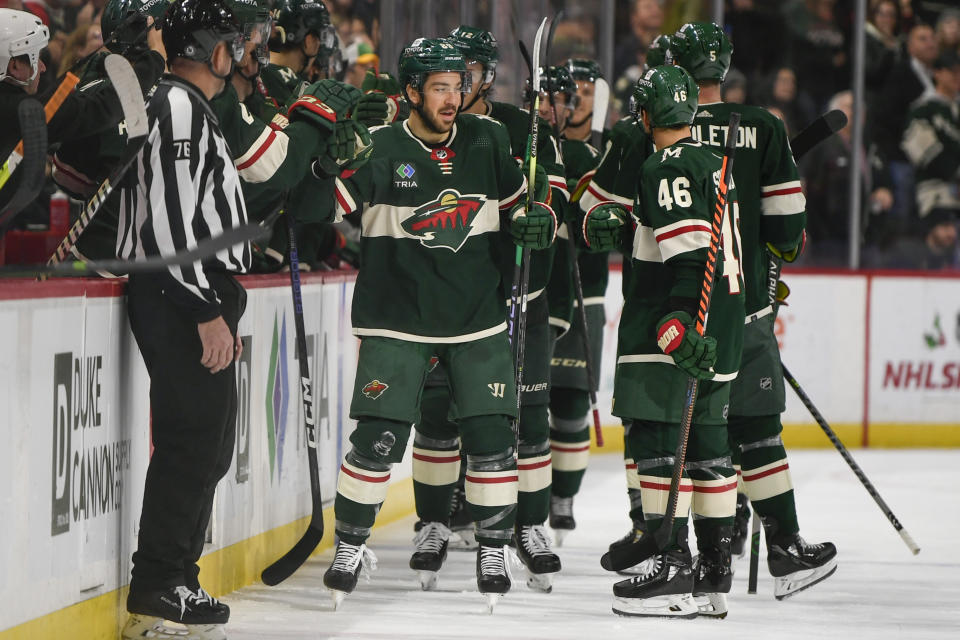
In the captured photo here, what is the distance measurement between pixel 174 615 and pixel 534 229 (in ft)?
4.42

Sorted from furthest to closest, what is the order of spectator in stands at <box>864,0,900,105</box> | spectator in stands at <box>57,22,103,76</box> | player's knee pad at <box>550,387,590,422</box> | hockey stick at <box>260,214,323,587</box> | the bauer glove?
spectator in stands at <box>864,0,900,105</box> → spectator in stands at <box>57,22,103,76</box> → player's knee pad at <box>550,387,590,422</box> → hockey stick at <box>260,214,323,587</box> → the bauer glove

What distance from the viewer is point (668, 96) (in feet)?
12.1

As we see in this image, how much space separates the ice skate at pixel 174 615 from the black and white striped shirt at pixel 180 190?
629 mm

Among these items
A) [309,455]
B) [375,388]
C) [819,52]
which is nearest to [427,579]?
[309,455]

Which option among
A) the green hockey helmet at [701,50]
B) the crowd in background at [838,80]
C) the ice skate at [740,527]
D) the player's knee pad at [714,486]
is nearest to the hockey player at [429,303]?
the player's knee pad at [714,486]

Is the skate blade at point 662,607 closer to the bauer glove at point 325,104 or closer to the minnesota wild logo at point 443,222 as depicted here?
the minnesota wild logo at point 443,222

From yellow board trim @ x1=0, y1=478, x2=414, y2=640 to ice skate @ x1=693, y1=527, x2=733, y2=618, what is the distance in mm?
1242

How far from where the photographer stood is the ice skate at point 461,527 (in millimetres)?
4875

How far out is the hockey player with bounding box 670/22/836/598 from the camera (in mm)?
4008

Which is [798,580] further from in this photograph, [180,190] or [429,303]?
[180,190]

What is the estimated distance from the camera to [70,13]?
5.60 metres

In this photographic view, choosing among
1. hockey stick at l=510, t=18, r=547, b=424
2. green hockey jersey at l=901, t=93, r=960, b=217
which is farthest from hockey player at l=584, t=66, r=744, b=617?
green hockey jersey at l=901, t=93, r=960, b=217

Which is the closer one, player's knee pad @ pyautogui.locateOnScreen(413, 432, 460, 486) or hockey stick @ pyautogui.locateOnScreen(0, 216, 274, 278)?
hockey stick @ pyautogui.locateOnScreen(0, 216, 274, 278)

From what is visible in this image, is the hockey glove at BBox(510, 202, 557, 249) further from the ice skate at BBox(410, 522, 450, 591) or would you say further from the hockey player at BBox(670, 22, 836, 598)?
the ice skate at BBox(410, 522, 450, 591)
